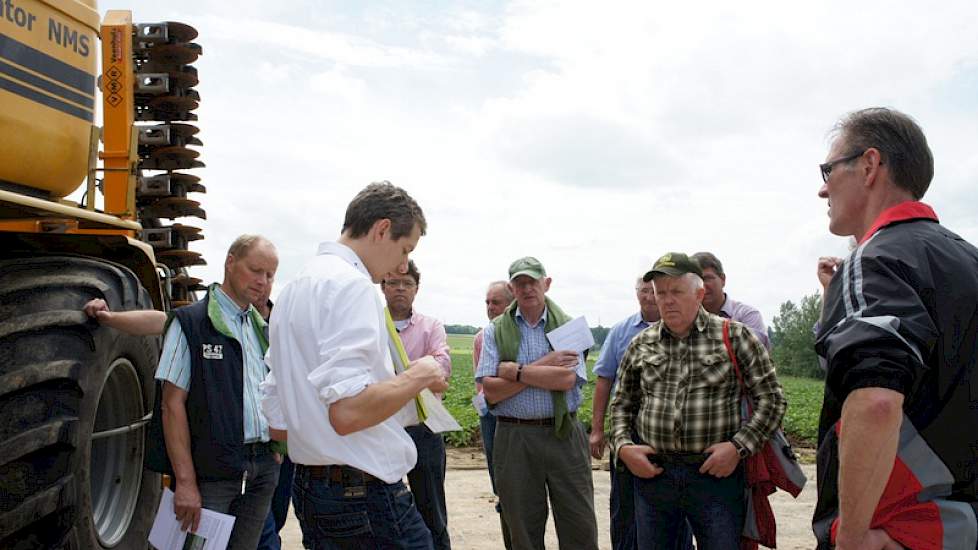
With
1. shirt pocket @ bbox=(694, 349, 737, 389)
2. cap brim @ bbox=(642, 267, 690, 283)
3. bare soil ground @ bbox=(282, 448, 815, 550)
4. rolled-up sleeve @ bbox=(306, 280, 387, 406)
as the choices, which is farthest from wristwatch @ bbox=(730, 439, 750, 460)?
bare soil ground @ bbox=(282, 448, 815, 550)

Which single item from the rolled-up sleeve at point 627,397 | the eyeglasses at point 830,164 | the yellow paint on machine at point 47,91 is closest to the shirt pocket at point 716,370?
the rolled-up sleeve at point 627,397

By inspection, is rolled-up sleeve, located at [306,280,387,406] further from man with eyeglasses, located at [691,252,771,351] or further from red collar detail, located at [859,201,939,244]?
man with eyeglasses, located at [691,252,771,351]

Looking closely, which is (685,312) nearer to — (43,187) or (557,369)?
(557,369)

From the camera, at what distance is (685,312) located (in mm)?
4797

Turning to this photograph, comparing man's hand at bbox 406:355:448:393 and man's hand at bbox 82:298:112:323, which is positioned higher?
man's hand at bbox 82:298:112:323

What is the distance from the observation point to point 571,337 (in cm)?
600

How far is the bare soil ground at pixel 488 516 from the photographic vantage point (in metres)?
7.43

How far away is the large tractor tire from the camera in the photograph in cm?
333

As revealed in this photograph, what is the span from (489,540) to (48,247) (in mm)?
4542

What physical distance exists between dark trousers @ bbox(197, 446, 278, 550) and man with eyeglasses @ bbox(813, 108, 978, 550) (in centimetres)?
289

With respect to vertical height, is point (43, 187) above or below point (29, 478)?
above

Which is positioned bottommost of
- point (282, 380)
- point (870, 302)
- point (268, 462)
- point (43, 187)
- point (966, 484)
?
point (268, 462)

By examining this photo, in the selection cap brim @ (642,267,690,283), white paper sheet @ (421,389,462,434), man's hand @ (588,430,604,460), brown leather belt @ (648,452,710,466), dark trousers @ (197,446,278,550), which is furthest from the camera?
man's hand @ (588,430,604,460)

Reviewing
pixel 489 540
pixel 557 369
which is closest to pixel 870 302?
pixel 557 369
